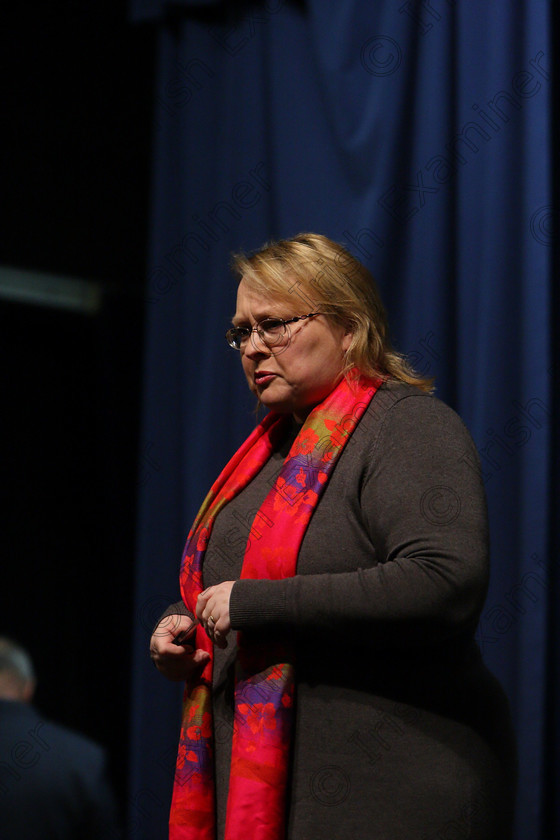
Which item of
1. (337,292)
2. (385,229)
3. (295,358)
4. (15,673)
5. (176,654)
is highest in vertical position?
(385,229)

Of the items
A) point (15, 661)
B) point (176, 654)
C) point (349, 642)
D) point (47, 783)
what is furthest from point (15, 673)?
point (349, 642)

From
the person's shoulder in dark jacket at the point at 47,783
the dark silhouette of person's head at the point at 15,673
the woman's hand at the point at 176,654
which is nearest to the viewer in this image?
the woman's hand at the point at 176,654

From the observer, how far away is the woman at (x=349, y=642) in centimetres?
108

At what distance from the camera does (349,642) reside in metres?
1.10

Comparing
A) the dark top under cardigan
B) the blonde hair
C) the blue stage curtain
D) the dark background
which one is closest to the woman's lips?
the blonde hair

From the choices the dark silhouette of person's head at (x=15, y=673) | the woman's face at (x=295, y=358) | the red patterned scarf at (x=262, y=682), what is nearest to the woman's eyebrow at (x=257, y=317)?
the woman's face at (x=295, y=358)

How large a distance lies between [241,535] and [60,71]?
76.3 inches

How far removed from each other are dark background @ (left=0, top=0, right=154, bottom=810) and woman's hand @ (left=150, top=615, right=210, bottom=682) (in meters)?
1.21

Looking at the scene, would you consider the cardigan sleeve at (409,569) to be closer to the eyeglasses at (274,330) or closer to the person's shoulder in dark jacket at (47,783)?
the eyeglasses at (274,330)

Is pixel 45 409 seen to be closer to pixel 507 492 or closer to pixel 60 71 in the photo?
pixel 60 71

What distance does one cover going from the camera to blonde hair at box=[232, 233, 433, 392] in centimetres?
133

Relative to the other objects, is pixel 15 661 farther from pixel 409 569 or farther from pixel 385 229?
pixel 409 569

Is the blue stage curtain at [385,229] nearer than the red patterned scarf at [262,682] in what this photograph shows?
No

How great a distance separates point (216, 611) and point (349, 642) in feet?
0.58
